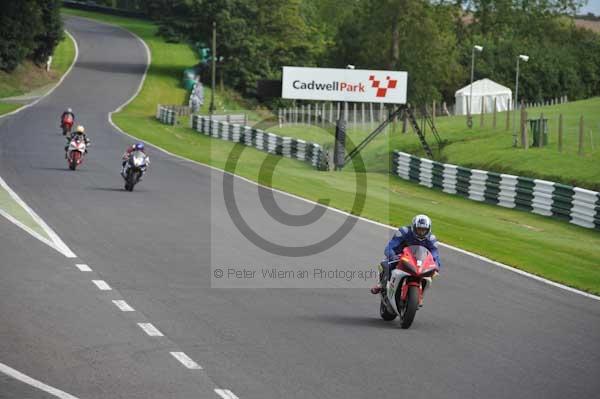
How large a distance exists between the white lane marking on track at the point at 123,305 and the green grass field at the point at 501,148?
22.6 m

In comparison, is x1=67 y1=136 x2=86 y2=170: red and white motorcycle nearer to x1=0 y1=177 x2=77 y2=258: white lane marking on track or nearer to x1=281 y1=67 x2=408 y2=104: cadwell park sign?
x1=0 y1=177 x2=77 y2=258: white lane marking on track

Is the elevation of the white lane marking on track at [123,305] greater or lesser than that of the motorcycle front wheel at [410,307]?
lesser

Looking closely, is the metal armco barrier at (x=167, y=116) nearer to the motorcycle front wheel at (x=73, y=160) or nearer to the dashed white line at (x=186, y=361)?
the motorcycle front wheel at (x=73, y=160)

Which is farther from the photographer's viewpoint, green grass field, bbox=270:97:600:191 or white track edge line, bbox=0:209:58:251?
green grass field, bbox=270:97:600:191

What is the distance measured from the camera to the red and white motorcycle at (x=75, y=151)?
116 ft

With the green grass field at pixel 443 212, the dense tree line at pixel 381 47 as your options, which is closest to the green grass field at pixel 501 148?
the green grass field at pixel 443 212

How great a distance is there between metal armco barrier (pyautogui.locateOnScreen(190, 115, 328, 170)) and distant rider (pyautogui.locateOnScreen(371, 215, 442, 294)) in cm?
3197

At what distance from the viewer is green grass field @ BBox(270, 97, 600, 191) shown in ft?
126

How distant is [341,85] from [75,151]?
14.9 m

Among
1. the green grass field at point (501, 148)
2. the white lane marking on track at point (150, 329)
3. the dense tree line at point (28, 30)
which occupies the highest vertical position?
the dense tree line at point (28, 30)

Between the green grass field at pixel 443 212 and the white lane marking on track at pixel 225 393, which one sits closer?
the white lane marking on track at pixel 225 393
